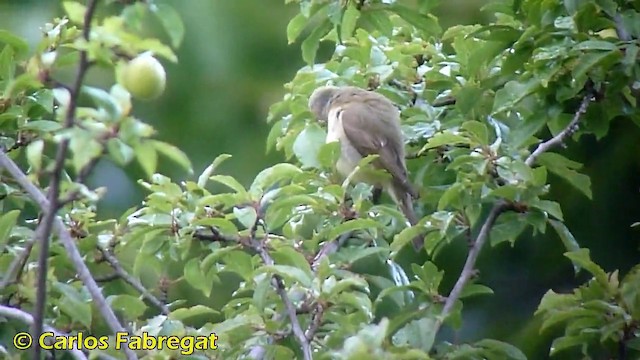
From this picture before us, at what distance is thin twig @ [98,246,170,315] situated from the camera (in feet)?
7.70

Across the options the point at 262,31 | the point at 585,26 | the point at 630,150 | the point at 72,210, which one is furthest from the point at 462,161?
the point at 630,150

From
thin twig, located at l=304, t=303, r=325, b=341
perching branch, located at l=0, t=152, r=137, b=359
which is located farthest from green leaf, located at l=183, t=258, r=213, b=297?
perching branch, located at l=0, t=152, r=137, b=359

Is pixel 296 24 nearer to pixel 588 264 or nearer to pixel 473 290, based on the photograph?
pixel 473 290

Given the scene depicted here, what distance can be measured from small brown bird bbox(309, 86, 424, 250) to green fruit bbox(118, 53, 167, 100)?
62.5 inches

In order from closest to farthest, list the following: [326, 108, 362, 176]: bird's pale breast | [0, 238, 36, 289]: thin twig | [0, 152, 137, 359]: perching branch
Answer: [0, 152, 137, 359]: perching branch
[0, 238, 36, 289]: thin twig
[326, 108, 362, 176]: bird's pale breast

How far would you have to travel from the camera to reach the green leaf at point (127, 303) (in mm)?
2250

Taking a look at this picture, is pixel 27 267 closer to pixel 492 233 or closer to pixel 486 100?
pixel 492 233

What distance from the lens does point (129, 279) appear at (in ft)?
7.78

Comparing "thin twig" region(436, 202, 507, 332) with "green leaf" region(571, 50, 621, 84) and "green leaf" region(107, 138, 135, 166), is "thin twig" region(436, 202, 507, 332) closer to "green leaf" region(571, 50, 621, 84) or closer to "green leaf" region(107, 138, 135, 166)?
"green leaf" region(571, 50, 621, 84)

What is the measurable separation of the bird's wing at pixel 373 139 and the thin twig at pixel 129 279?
1032mm

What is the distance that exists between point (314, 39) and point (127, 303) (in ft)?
2.73

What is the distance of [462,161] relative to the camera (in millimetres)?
2436

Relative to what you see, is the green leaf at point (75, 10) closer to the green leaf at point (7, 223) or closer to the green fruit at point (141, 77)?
the green fruit at point (141, 77)

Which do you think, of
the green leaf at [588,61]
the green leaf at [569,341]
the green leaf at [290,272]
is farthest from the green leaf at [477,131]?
the green leaf at [290,272]
